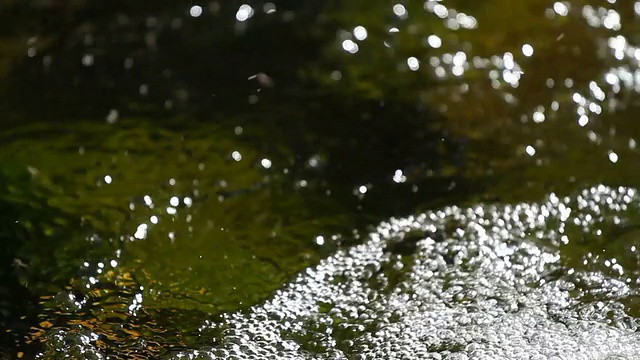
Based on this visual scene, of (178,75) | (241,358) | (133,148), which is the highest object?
(178,75)

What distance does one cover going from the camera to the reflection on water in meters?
0.89

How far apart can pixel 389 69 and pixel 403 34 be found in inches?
2.3

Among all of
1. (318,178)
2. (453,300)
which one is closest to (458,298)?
(453,300)

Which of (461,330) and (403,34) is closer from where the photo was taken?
(461,330)

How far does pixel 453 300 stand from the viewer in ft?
2.90

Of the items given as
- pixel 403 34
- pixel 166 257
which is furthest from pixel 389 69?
pixel 166 257

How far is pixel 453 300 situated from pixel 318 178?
0.26 meters

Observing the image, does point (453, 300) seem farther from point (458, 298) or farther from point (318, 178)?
point (318, 178)

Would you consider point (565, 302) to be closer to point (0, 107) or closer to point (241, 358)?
point (241, 358)

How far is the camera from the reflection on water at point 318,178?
89 centimetres

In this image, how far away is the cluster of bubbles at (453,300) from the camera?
87 centimetres

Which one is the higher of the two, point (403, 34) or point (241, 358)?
point (403, 34)

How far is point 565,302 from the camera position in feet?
2.90

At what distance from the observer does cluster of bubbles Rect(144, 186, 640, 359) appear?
871mm
